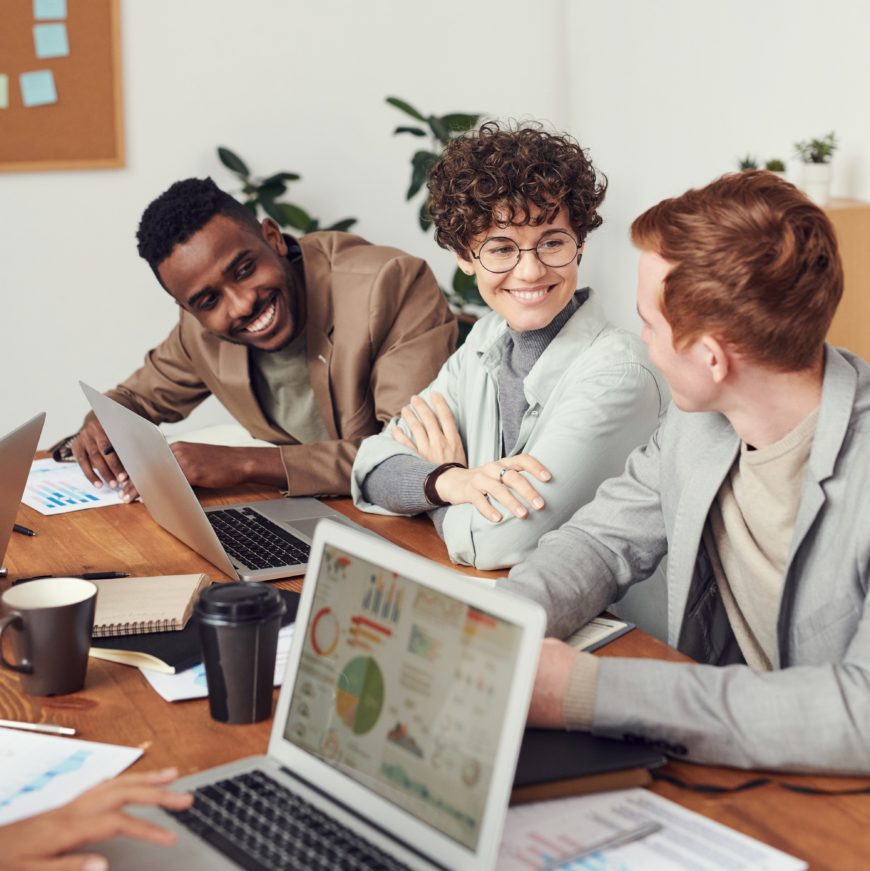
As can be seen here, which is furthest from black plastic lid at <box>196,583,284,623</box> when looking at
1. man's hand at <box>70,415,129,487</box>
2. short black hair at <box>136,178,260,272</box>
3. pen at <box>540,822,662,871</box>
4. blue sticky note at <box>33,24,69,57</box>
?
blue sticky note at <box>33,24,69,57</box>

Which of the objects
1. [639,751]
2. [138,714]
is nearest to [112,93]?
[138,714]

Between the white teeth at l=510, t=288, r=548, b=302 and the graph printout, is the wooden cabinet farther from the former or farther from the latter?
the graph printout

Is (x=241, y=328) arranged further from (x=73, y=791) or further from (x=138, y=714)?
(x=73, y=791)

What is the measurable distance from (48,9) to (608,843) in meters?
3.46

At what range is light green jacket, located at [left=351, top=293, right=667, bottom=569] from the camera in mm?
1588

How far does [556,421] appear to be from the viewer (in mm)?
1682

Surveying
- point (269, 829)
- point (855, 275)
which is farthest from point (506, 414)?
point (855, 275)

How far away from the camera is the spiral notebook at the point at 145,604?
1.30m

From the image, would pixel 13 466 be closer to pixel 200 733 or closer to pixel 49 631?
pixel 49 631

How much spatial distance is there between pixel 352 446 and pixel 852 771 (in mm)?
1240

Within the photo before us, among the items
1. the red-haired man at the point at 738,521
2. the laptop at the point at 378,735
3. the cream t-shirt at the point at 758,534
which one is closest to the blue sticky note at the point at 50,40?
the red-haired man at the point at 738,521

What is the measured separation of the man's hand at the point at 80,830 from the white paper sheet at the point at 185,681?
0.98 ft

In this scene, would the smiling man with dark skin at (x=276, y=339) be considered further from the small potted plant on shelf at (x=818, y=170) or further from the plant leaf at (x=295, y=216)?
the plant leaf at (x=295, y=216)

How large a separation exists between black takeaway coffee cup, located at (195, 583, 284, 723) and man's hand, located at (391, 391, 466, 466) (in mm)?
802
